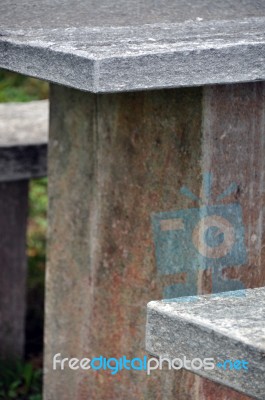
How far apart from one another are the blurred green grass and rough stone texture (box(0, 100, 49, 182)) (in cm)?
83

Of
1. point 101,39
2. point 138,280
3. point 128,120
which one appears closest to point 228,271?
point 138,280

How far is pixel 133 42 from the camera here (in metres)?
2.97

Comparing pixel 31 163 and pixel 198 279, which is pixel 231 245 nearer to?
pixel 198 279

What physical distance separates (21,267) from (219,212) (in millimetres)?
1843

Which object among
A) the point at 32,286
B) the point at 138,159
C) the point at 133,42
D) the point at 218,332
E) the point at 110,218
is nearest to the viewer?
the point at 218,332

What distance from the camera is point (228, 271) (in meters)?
3.38

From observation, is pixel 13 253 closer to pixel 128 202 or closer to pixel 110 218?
pixel 110 218

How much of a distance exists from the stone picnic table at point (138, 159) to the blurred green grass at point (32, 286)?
57cm

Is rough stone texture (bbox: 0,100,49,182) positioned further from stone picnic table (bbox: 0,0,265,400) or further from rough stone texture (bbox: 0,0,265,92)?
rough stone texture (bbox: 0,0,265,92)

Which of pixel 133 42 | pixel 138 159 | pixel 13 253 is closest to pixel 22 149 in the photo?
pixel 13 253

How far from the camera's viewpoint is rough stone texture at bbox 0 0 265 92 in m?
2.76

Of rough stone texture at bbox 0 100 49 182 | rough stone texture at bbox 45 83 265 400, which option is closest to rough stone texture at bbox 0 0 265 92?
rough stone texture at bbox 45 83 265 400

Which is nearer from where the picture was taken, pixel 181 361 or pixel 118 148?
pixel 181 361

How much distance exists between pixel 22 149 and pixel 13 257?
1.94 ft
